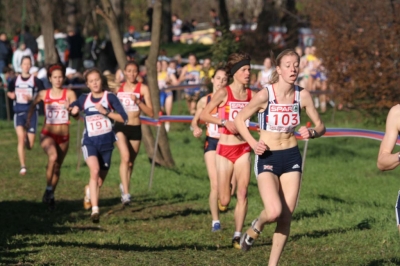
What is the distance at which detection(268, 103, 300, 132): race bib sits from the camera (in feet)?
27.9

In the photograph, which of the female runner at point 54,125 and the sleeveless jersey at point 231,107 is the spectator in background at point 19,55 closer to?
the female runner at point 54,125

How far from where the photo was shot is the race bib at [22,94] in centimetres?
1777

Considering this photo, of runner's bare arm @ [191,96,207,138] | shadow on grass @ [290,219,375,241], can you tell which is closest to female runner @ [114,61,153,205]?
runner's bare arm @ [191,96,207,138]

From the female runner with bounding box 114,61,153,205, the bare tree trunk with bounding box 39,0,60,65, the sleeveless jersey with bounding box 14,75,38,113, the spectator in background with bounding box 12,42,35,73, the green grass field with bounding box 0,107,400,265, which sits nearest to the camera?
the green grass field with bounding box 0,107,400,265

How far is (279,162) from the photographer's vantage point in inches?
336

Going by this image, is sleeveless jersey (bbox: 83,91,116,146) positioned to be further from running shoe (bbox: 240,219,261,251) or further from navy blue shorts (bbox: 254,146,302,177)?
navy blue shorts (bbox: 254,146,302,177)

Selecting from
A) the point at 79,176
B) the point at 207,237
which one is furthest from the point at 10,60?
the point at 207,237

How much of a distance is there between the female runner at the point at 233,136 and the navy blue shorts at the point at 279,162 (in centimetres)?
202

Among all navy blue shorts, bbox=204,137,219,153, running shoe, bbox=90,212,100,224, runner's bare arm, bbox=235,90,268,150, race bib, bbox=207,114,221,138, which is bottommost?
running shoe, bbox=90,212,100,224

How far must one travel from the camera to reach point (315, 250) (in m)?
10.0

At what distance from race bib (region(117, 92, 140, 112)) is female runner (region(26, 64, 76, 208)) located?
2.63 feet

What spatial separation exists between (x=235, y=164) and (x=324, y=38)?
1718 centimetres

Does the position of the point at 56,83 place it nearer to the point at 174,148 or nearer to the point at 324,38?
the point at 174,148

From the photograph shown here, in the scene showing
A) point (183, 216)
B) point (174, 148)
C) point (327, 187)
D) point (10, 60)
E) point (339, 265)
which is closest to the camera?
point (339, 265)
